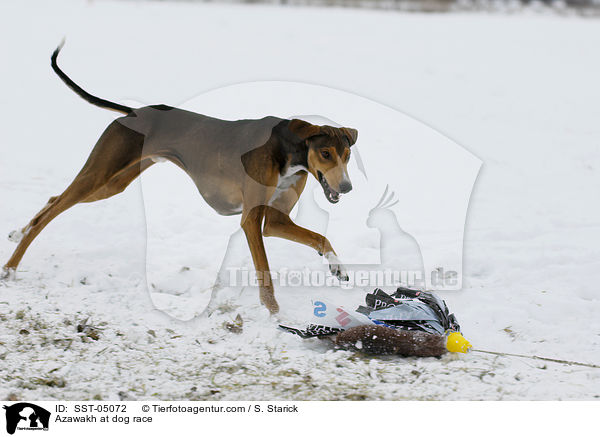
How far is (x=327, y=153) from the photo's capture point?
3.82 metres

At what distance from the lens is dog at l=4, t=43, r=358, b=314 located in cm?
389

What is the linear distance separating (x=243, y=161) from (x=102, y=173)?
1085mm

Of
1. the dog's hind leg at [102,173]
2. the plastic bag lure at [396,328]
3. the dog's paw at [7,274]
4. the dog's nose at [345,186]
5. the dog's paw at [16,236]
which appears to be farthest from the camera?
the dog's paw at [16,236]

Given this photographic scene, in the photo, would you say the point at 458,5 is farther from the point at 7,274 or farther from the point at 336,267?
the point at 7,274

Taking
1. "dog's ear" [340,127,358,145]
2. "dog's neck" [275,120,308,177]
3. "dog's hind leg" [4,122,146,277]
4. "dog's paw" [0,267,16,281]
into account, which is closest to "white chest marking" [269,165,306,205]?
"dog's neck" [275,120,308,177]

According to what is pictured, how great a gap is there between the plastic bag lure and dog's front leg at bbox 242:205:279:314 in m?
0.35

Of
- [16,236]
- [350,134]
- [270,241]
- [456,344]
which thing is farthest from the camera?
[270,241]

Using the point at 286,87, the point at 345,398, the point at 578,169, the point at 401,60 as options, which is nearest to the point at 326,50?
the point at 401,60

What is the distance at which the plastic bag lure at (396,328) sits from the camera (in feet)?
11.8

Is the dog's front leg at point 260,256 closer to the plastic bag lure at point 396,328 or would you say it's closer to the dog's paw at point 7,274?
the plastic bag lure at point 396,328

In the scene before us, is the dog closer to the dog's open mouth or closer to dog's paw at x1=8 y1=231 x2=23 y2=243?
the dog's open mouth

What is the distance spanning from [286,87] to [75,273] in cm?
208

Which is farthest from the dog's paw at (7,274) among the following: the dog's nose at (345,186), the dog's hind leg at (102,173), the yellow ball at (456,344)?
the yellow ball at (456,344)

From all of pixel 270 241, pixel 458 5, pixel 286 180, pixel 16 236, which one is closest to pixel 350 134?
pixel 286 180
